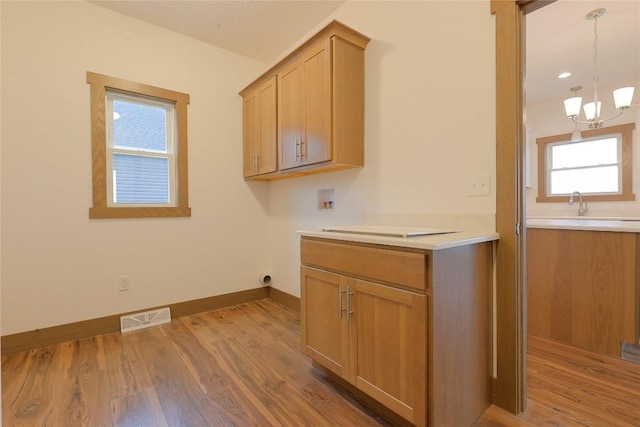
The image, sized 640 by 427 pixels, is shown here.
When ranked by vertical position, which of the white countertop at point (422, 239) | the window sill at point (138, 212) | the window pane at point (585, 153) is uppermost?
the window pane at point (585, 153)

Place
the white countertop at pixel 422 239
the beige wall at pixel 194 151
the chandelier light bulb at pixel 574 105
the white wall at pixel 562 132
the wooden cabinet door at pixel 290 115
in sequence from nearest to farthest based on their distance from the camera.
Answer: the white countertop at pixel 422 239 → the beige wall at pixel 194 151 → the wooden cabinet door at pixel 290 115 → the chandelier light bulb at pixel 574 105 → the white wall at pixel 562 132

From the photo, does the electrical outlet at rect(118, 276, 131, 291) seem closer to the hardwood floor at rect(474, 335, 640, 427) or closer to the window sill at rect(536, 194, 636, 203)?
the hardwood floor at rect(474, 335, 640, 427)

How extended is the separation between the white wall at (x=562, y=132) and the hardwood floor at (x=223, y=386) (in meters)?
2.82

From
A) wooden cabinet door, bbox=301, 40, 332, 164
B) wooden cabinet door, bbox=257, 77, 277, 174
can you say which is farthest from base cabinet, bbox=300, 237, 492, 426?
wooden cabinet door, bbox=257, 77, 277, 174

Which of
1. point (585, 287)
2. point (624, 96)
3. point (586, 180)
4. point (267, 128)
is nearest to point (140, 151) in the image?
point (267, 128)

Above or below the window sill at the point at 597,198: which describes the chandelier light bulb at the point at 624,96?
above

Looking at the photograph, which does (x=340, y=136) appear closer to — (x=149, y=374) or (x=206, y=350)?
(x=206, y=350)

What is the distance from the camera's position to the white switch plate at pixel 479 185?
162cm

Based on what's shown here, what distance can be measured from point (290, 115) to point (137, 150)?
143 cm

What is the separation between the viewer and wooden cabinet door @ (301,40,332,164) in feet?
6.99

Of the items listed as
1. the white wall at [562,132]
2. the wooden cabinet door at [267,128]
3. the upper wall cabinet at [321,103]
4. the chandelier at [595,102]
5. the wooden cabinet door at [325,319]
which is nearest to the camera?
the wooden cabinet door at [325,319]

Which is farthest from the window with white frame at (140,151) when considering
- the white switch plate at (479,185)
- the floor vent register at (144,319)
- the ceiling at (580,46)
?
the ceiling at (580,46)

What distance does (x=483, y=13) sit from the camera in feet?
5.34

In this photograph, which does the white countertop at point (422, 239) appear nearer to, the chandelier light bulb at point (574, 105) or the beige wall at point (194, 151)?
the beige wall at point (194, 151)
